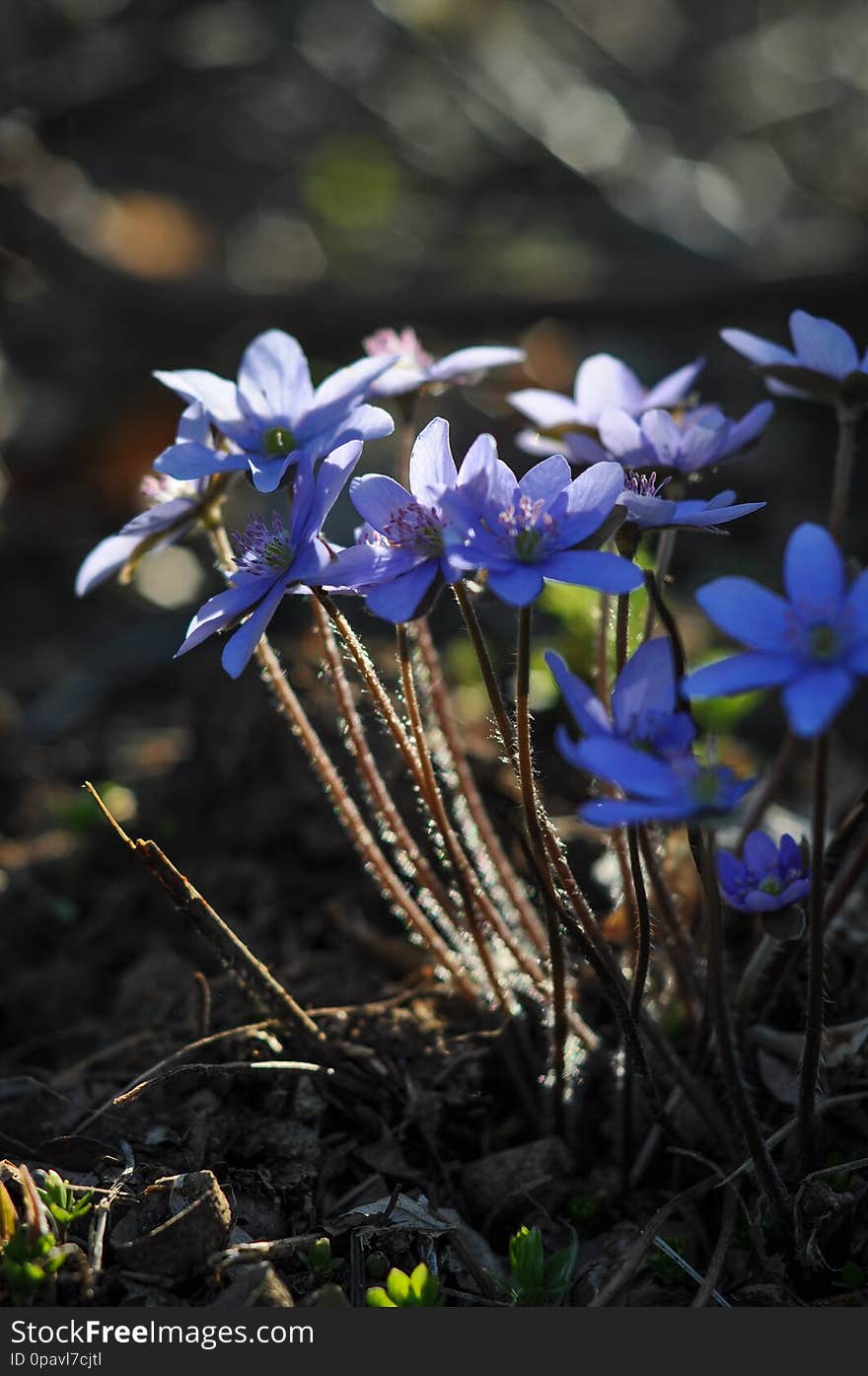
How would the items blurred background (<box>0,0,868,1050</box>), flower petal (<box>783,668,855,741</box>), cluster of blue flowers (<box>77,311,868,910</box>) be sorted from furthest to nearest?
blurred background (<box>0,0,868,1050</box>) → cluster of blue flowers (<box>77,311,868,910</box>) → flower petal (<box>783,668,855,741</box>)

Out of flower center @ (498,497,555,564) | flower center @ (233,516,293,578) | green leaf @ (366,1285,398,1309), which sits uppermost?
flower center @ (498,497,555,564)

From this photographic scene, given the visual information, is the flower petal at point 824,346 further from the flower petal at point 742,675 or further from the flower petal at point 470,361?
the flower petal at point 742,675

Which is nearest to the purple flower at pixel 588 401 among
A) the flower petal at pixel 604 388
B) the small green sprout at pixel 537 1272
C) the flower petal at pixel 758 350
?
the flower petal at pixel 604 388

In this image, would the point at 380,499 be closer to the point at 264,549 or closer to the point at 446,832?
the point at 264,549

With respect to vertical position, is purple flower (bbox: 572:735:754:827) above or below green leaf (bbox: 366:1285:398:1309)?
above

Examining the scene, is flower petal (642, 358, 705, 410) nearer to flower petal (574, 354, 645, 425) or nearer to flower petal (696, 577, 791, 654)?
flower petal (574, 354, 645, 425)

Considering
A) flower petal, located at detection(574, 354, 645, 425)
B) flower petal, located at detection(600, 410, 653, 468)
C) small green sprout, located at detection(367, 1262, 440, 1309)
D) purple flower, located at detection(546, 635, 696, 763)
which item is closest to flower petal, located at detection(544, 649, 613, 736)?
purple flower, located at detection(546, 635, 696, 763)

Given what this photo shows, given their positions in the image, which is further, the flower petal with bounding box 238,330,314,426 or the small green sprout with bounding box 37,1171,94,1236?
the flower petal with bounding box 238,330,314,426
